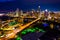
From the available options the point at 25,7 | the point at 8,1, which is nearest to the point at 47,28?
the point at 25,7

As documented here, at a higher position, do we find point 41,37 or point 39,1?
point 39,1

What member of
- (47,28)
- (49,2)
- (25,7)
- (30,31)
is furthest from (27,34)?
(49,2)

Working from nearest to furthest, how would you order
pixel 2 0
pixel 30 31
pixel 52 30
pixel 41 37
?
pixel 41 37
pixel 30 31
pixel 52 30
pixel 2 0

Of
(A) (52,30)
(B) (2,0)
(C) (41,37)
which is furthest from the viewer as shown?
(B) (2,0)

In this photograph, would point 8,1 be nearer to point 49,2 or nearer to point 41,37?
point 49,2

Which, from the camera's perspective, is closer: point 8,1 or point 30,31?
point 30,31

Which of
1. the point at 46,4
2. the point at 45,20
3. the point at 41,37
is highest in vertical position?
the point at 46,4

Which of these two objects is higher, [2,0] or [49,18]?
[2,0]

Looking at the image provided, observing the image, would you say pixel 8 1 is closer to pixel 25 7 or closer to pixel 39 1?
pixel 25 7

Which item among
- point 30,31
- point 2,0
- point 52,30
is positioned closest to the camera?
point 30,31
